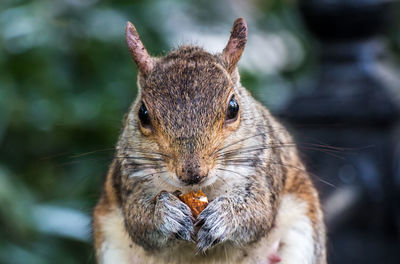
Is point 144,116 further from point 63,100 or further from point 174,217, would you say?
point 63,100

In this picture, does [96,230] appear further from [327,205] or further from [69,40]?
[69,40]

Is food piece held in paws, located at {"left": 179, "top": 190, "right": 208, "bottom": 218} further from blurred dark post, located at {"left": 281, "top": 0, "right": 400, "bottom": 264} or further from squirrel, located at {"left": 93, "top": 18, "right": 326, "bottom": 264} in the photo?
blurred dark post, located at {"left": 281, "top": 0, "right": 400, "bottom": 264}

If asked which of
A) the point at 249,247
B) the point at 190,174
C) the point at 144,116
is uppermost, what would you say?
the point at 144,116

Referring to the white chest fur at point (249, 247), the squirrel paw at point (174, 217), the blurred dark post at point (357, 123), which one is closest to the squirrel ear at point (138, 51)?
the squirrel paw at point (174, 217)

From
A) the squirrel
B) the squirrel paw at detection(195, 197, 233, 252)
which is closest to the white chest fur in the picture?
the squirrel

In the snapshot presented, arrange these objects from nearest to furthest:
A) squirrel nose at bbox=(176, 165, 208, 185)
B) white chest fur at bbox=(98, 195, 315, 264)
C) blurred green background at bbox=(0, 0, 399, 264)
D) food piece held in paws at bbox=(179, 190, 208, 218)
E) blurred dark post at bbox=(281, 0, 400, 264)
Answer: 1. squirrel nose at bbox=(176, 165, 208, 185)
2. food piece held in paws at bbox=(179, 190, 208, 218)
3. white chest fur at bbox=(98, 195, 315, 264)
4. blurred dark post at bbox=(281, 0, 400, 264)
5. blurred green background at bbox=(0, 0, 399, 264)

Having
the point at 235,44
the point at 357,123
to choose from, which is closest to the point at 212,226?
the point at 235,44

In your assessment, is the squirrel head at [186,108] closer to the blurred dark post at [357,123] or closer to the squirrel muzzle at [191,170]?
the squirrel muzzle at [191,170]
